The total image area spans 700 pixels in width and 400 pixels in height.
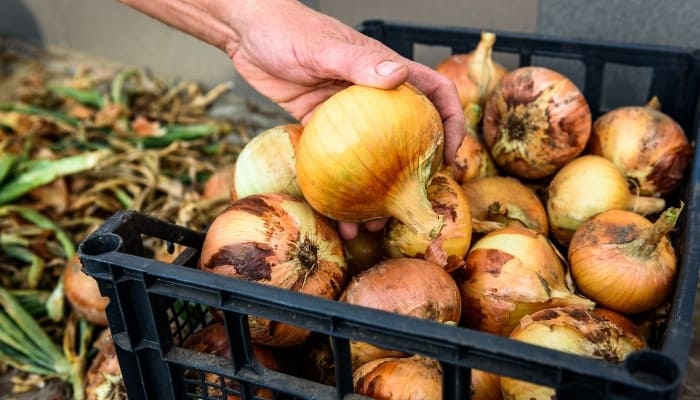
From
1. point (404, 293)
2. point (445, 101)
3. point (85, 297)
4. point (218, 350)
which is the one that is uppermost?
point (445, 101)

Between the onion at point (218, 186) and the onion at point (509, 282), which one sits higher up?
the onion at point (509, 282)

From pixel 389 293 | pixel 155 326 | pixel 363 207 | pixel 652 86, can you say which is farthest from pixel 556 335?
pixel 652 86

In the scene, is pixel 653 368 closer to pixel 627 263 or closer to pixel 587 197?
pixel 627 263

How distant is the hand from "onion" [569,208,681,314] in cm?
35

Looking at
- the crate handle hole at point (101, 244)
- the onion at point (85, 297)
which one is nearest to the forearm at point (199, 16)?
the crate handle hole at point (101, 244)

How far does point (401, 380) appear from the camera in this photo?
3.68 ft

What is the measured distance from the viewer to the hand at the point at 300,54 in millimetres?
1244

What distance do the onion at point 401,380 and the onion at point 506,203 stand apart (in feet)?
1.59

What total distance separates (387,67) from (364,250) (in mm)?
467

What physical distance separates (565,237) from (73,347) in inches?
64.5

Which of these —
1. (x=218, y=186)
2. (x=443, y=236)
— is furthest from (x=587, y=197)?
(x=218, y=186)

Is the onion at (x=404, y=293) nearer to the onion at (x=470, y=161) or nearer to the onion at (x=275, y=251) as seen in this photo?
the onion at (x=275, y=251)

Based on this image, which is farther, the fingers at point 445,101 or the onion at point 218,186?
the onion at point 218,186

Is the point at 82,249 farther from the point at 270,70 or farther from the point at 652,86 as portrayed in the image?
the point at 652,86
